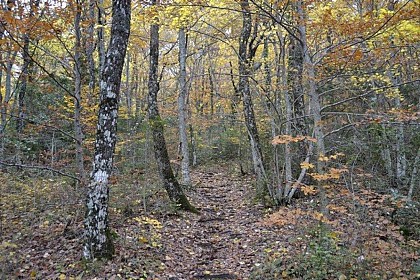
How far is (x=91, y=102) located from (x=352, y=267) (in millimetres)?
10303

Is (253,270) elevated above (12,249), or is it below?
below

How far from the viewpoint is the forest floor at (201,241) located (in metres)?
5.46

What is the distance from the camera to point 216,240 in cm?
809

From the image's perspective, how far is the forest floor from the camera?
5.46 m

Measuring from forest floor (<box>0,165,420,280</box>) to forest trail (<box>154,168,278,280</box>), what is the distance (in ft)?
0.08

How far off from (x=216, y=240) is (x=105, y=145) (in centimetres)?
373

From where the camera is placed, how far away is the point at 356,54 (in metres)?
6.44

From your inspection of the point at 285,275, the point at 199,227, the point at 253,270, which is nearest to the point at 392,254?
the point at 285,275

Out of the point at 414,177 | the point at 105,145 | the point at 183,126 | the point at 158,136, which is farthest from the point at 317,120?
the point at 183,126

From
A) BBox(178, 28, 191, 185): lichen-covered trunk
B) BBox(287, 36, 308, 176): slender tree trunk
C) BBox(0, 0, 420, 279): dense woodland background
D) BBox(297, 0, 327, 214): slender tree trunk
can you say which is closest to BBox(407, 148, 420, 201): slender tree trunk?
BBox(0, 0, 420, 279): dense woodland background

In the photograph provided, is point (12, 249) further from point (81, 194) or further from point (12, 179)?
point (12, 179)

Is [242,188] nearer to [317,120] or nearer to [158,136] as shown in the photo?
[158,136]

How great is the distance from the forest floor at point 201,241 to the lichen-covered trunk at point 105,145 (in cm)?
38

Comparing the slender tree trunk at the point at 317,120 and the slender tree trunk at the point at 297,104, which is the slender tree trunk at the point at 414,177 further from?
the slender tree trunk at the point at 297,104
